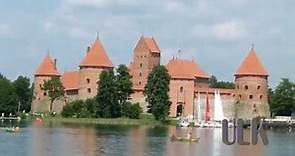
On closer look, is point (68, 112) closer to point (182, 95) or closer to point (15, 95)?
point (15, 95)

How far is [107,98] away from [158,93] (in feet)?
17.5

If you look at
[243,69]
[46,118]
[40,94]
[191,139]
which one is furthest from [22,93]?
[191,139]

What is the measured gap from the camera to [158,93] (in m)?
66.9

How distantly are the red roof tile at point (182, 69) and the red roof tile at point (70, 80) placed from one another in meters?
13.2

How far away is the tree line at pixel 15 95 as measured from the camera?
81.5m

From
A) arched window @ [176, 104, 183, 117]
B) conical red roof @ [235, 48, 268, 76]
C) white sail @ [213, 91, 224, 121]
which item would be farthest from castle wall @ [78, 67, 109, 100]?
conical red roof @ [235, 48, 268, 76]

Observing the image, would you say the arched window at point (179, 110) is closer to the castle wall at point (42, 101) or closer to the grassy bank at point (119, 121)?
the grassy bank at point (119, 121)

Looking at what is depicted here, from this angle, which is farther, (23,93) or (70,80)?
(23,93)

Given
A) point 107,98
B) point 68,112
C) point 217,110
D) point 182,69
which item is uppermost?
point 182,69

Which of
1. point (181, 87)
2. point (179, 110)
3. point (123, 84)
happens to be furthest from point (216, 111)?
point (123, 84)

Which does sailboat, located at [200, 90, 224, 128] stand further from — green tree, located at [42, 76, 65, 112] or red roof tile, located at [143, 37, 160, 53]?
green tree, located at [42, 76, 65, 112]

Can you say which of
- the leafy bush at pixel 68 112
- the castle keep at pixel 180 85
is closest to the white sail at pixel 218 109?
the castle keep at pixel 180 85

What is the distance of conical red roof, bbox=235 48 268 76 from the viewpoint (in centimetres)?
8362

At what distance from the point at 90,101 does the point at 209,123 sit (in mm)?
13562
